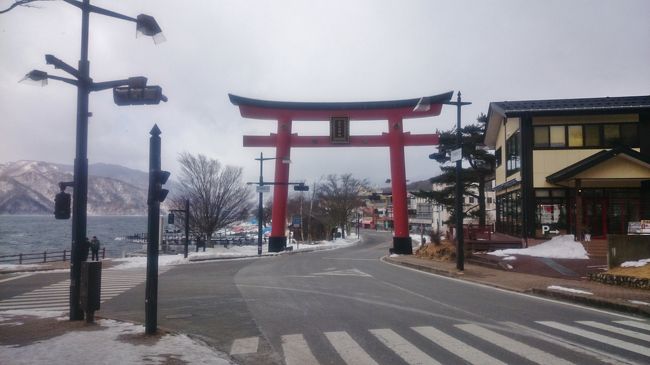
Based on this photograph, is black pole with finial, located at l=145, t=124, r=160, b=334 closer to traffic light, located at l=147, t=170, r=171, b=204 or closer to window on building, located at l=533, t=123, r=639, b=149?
traffic light, located at l=147, t=170, r=171, b=204

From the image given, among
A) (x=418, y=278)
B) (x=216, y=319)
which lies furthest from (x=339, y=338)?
(x=418, y=278)

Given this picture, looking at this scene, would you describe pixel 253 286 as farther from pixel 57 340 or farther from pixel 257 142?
pixel 257 142

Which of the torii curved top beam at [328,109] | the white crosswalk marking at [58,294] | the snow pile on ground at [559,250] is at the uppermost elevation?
the torii curved top beam at [328,109]

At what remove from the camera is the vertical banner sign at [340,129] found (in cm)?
3397

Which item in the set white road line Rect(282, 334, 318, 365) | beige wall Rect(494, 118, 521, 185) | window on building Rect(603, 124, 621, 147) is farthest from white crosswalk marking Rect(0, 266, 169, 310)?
window on building Rect(603, 124, 621, 147)

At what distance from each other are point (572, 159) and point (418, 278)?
1439 cm

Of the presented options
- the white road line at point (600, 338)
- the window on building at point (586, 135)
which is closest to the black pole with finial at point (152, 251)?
the white road line at point (600, 338)

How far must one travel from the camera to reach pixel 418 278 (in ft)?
63.5

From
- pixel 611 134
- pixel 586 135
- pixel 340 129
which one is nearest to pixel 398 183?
pixel 340 129

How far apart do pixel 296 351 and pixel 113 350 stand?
2643 mm

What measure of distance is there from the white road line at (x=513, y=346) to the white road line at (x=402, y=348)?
4.36 ft

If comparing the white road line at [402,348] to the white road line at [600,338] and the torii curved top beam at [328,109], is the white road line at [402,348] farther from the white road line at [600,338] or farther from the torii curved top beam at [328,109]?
the torii curved top beam at [328,109]

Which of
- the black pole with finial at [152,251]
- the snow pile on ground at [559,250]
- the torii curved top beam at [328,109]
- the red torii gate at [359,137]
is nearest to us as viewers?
the black pole with finial at [152,251]

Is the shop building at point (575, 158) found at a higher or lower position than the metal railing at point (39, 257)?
higher
